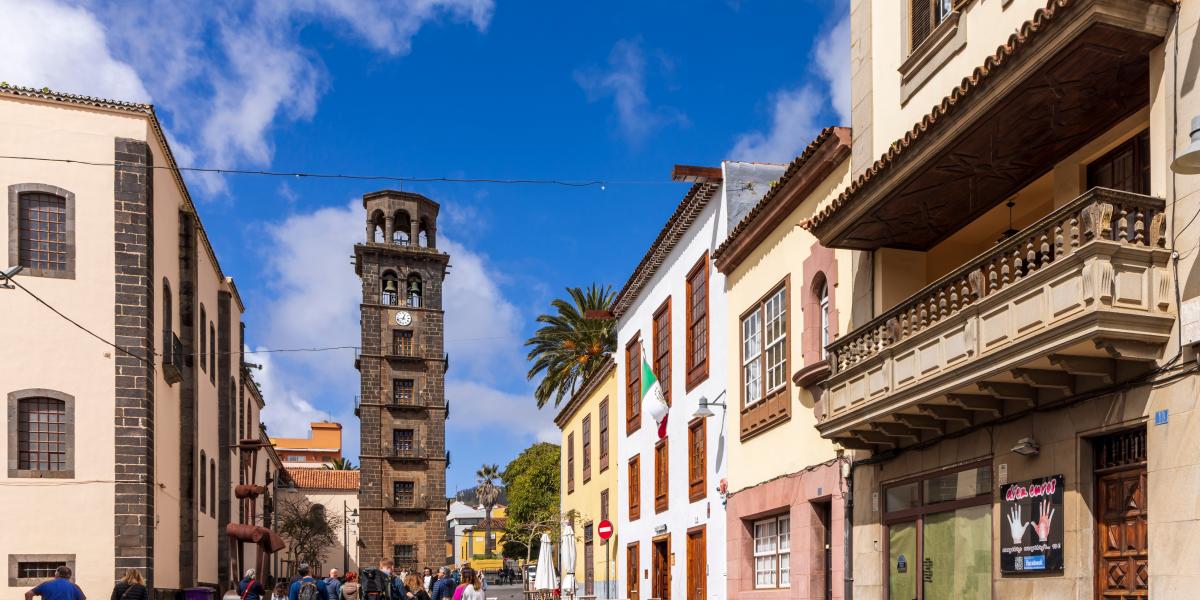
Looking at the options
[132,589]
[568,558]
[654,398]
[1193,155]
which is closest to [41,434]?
[132,589]

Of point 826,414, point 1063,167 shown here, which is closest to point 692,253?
point 826,414

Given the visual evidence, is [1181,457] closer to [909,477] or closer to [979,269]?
[979,269]

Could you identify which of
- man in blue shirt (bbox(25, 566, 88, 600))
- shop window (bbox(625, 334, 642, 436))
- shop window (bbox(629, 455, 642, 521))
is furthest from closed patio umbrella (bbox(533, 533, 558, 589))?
man in blue shirt (bbox(25, 566, 88, 600))

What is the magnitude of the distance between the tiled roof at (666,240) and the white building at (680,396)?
3 cm

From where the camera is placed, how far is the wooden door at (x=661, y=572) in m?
26.9

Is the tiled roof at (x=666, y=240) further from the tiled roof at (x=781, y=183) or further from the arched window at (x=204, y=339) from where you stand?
the arched window at (x=204, y=339)

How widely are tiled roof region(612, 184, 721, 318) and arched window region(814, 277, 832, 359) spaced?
5.71 m

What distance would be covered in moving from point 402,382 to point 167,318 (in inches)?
1630

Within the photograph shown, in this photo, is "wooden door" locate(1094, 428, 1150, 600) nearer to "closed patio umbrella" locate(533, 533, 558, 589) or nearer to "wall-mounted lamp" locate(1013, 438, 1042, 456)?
"wall-mounted lamp" locate(1013, 438, 1042, 456)

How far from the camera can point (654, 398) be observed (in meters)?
25.5

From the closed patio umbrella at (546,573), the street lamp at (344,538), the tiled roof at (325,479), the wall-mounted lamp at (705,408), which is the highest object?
the wall-mounted lamp at (705,408)

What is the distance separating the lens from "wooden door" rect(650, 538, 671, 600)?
26938 millimetres

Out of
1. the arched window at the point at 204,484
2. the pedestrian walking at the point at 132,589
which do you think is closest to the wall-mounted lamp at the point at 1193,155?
the pedestrian walking at the point at 132,589

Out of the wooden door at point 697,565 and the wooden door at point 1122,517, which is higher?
the wooden door at point 1122,517
